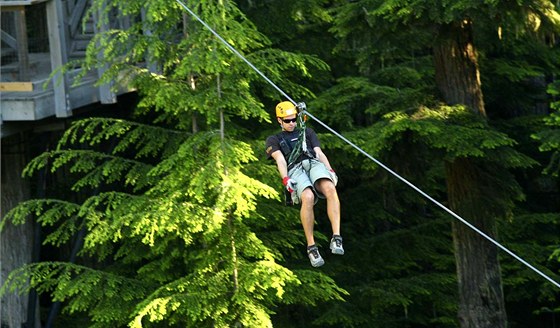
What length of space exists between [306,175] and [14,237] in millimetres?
5961

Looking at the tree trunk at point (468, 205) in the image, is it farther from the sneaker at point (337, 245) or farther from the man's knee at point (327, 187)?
the sneaker at point (337, 245)

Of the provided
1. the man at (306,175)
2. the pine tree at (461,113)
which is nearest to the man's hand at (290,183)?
the man at (306,175)

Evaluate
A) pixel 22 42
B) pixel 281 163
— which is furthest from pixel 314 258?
pixel 22 42

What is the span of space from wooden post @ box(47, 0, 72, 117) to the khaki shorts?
3949 millimetres

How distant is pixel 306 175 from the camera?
32.5 feet

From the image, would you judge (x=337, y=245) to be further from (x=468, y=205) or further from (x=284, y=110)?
(x=468, y=205)

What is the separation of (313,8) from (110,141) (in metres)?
3.41

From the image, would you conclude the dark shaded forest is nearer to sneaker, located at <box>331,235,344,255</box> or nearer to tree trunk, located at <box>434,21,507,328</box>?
tree trunk, located at <box>434,21,507,328</box>

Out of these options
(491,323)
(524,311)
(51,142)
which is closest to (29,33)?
(51,142)

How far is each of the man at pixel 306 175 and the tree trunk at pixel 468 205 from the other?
4372mm

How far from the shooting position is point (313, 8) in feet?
51.7

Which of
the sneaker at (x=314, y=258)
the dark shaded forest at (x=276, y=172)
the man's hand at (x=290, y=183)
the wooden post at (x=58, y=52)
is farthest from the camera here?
the wooden post at (x=58, y=52)

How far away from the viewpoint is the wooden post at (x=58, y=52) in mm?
13000

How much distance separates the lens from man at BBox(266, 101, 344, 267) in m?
9.80
